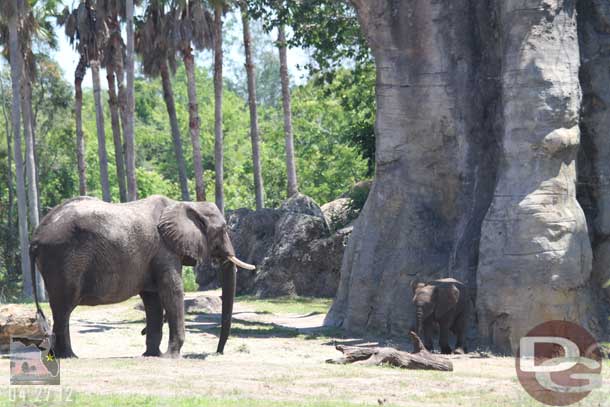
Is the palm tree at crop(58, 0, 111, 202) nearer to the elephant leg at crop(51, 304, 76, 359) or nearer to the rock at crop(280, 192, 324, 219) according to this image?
the rock at crop(280, 192, 324, 219)

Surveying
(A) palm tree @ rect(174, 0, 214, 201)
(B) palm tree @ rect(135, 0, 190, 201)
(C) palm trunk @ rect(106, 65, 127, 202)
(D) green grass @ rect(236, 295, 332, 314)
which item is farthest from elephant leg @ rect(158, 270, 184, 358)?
(C) palm trunk @ rect(106, 65, 127, 202)

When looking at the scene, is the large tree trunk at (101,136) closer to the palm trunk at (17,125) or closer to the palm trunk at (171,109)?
the palm trunk at (171,109)

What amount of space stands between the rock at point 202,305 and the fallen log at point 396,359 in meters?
9.15

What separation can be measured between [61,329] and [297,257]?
14924 millimetres

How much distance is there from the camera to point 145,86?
67312 millimetres

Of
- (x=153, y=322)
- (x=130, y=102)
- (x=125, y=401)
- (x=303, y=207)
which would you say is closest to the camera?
(x=125, y=401)

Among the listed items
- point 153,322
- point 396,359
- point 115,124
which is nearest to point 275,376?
point 396,359

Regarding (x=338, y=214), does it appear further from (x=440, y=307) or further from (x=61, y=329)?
(x=61, y=329)

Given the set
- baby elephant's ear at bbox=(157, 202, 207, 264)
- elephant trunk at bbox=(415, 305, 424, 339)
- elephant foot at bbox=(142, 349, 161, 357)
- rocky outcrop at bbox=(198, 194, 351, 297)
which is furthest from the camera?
rocky outcrop at bbox=(198, 194, 351, 297)

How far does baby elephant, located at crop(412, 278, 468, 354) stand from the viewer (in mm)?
16469

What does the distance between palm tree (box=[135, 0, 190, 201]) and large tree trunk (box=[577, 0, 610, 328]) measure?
18575 mm

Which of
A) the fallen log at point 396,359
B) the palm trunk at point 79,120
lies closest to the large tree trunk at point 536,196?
the fallen log at point 396,359

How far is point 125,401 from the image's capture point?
10.4m

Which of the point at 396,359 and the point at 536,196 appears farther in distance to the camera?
the point at 536,196
